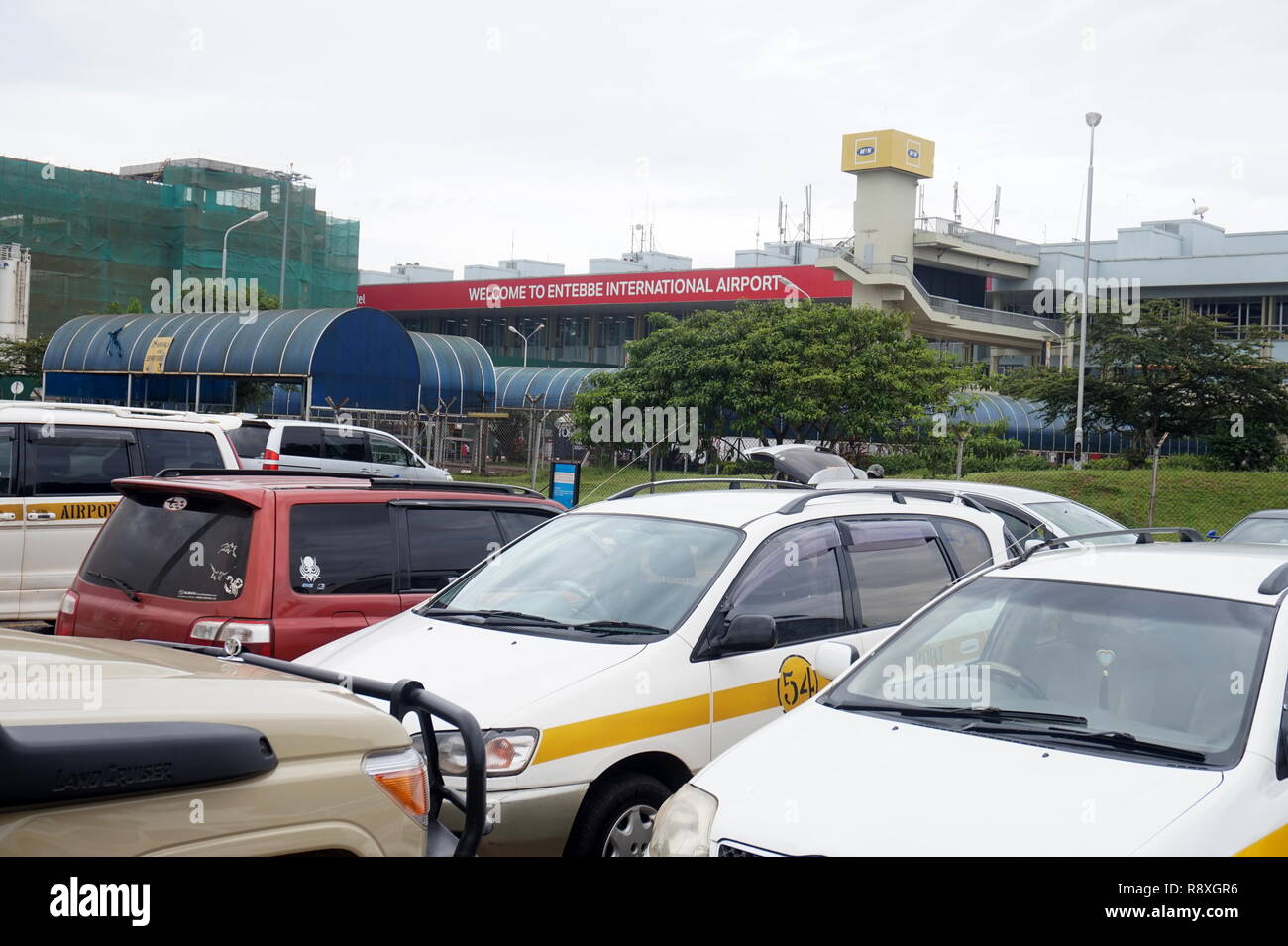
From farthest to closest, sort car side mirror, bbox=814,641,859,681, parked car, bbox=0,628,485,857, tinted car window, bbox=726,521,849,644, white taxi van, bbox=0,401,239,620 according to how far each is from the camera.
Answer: white taxi van, bbox=0,401,239,620 → tinted car window, bbox=726,521,849,644 → car side mirror, bbox=814,641,859,681 → parked car, bbox=0,628,485,857

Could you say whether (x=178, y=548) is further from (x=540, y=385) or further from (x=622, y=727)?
(x=540, y=385)

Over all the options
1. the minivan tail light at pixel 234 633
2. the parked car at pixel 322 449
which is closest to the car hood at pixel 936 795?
the minivan tail light at pixel 234 633

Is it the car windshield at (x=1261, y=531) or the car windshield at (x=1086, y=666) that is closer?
the car windshield at (x=1086, y=666)

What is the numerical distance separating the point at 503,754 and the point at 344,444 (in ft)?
53.2

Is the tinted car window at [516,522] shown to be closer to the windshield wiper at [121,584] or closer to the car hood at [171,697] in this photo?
the windshield wiper at [121,584]

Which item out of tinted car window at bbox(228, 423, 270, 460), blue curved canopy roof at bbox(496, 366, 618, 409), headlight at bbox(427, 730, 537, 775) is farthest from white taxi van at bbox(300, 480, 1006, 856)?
blue curved canopy roof at bbox(496, 366, 618, 409)

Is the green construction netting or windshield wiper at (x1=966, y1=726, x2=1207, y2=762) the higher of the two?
the green construction netting

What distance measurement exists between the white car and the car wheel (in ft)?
2.67

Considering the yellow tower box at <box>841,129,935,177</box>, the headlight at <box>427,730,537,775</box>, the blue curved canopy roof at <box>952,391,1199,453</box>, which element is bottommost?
the headlight at <box>427,730,537,775</box>

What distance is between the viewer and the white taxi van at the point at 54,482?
9234mm

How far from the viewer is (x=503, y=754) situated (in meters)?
4.56

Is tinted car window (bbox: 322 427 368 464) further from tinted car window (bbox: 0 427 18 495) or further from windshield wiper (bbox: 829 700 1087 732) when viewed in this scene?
windshield wiper (bbox: 829 700 1087 732)

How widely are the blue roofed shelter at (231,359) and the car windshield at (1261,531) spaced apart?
2312 centimetres

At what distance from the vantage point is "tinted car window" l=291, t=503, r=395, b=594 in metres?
6.26
